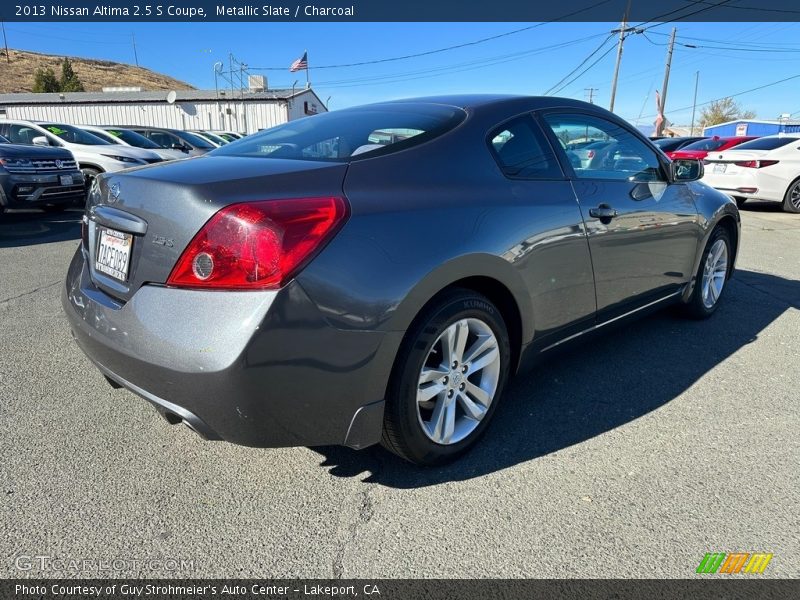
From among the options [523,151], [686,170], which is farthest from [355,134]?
[686,170]

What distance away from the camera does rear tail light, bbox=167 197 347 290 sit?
5.77 ft

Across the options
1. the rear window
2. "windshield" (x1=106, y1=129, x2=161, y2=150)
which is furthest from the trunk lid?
"windshield" (x1=106, y1=129, x2=161, y2=150)

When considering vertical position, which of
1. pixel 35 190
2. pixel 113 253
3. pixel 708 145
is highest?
pixel 113 253

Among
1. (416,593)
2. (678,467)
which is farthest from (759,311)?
(416,593)

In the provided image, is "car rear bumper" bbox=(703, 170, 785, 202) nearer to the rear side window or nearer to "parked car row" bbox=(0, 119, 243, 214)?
"parked car row" bbox=(0, 119, 243, 214)

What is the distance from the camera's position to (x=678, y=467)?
243cm

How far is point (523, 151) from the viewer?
2719mm

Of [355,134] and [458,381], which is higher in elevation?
[355,134]

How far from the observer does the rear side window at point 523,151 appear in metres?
2.58

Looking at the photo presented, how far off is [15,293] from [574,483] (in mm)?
4847

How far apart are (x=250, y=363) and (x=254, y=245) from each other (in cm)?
37

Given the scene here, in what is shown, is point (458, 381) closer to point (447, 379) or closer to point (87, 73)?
point (447, 379)

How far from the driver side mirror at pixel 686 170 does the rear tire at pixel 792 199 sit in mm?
8990

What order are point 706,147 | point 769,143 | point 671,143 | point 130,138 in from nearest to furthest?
point 769,143 < point 130,138 < point 706,147 < point 671,143
